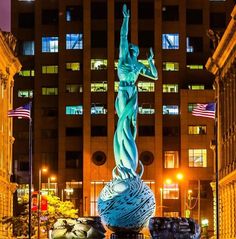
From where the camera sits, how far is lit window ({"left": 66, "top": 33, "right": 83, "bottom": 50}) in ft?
490

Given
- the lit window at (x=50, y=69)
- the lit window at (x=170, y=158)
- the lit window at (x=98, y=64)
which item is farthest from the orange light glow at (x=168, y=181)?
the lit window at (x=50, y=69)

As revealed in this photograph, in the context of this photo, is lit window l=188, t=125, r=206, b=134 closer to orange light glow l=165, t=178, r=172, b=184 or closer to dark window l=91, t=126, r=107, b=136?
orange light glow l=165, t=178, r=172, b=184

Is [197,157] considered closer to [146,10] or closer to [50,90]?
[50,90]

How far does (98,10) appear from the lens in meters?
150

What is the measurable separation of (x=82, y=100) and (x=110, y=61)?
737cm

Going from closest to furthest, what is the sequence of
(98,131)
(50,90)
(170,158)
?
(170,158), (98,131), (50,90)

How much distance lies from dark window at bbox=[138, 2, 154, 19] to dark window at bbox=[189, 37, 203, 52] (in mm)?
7147

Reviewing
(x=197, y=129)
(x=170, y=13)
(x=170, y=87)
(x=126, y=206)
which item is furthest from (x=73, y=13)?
(x=126, y=206)

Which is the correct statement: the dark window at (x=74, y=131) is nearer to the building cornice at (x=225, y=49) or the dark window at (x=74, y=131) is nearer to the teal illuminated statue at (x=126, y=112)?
the building cornice at (x=225, y=49)

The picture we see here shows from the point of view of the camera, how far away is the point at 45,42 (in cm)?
15000

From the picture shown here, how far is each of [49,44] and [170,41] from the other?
18.4m

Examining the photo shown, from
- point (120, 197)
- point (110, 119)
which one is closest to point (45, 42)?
point (110, 119)

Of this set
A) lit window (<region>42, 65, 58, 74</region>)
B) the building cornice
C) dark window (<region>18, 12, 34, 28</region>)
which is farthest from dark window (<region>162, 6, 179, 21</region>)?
the building cornice

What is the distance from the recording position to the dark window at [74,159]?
145 m
